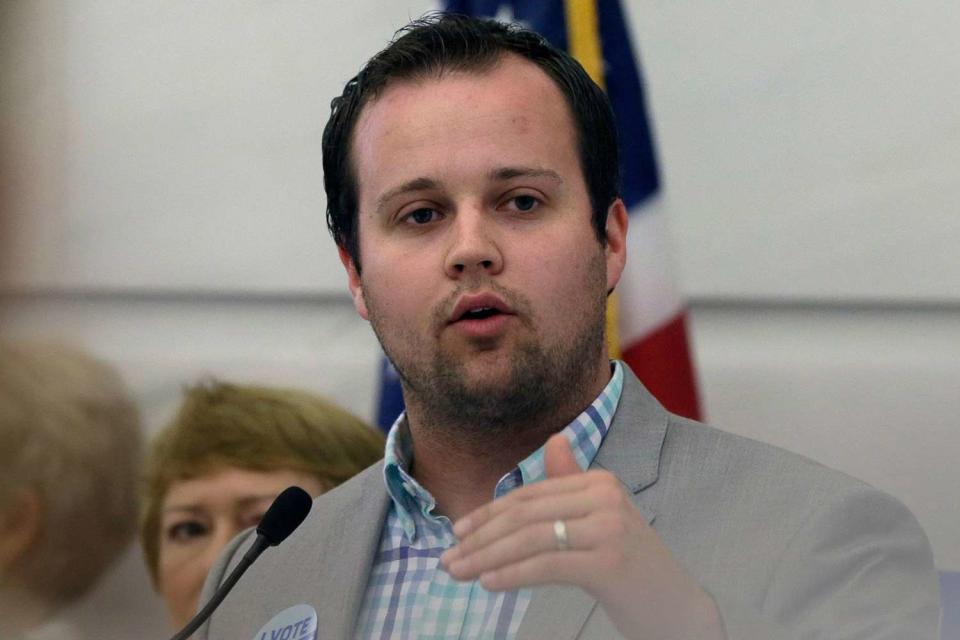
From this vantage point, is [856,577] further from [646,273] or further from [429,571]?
[646,273]

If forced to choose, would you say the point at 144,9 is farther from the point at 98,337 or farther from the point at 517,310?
the point at 517,310

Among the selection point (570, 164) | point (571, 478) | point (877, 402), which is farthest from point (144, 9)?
point (571, 478)

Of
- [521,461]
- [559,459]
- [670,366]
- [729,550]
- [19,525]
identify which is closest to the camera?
[559,459]

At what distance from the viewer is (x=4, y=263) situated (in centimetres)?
289

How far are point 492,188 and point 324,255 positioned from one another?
106 cm

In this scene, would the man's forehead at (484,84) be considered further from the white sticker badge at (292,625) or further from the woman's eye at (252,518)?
the woman's eye at (252,518)

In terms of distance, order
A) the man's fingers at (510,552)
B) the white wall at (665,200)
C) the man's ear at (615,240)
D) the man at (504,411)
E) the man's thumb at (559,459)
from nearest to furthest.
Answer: the man's fingers at (510,552) → the man's thumb at (559,459) → the man at (504,411) → the man's ear at (615,240) → the white wall at (665,200)

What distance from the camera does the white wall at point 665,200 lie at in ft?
7.93

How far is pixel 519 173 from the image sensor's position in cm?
177

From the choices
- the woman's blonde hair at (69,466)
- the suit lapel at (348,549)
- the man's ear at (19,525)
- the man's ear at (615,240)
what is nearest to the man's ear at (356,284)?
the suit lapel at (348,549)

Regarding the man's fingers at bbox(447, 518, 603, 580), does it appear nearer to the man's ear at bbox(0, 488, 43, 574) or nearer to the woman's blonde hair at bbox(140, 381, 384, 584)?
the woman's blonde hair at bbox(140, 381, 384, 584)

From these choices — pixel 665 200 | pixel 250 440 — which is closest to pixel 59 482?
pixel 250 440

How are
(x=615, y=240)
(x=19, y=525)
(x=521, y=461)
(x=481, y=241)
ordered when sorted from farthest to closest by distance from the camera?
1. (x=19, y=525)
2. (x=615, y=240)
3. (x=521, y=461)
4. (x=481, y=241)

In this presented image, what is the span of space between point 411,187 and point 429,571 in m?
0.53
